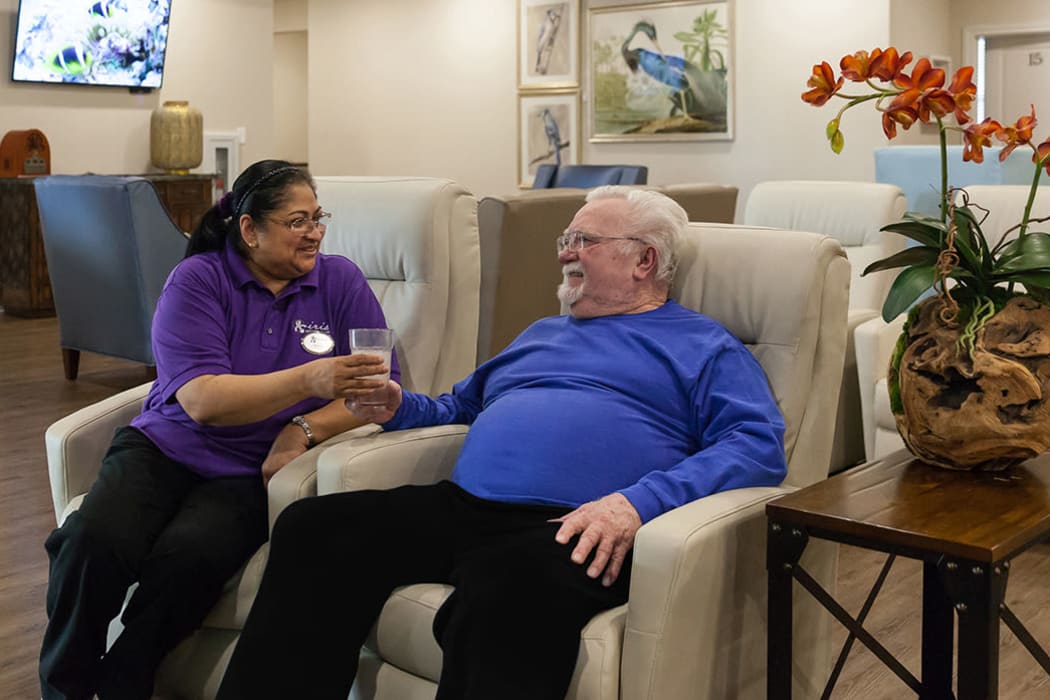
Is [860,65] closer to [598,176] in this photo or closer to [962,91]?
[962,91]

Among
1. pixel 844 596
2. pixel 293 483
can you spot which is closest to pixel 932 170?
pixel 844 596

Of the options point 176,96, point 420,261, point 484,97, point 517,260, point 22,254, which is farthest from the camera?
point 484,97

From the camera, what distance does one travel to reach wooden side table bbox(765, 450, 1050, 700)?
1633mm

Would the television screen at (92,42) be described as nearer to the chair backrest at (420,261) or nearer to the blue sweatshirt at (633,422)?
the chair backrest at (420,261)

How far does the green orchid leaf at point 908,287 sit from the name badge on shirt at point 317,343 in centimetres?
107

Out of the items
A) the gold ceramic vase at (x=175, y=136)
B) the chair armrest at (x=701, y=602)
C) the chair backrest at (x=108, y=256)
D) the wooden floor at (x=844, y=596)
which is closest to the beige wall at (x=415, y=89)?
the gold ceramic vase at (x=175, y=136)

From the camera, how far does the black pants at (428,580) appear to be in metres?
1.80

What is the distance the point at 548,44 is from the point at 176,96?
2898mm

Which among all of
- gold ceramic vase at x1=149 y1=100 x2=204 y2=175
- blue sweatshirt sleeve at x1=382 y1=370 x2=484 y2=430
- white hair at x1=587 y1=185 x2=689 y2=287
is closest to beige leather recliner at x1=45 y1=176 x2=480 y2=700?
blue sweatshirt sleeve at x1=382 y1=370 x2=484 y2=430

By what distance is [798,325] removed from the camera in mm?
2250

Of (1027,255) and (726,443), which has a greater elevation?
(1027,255)

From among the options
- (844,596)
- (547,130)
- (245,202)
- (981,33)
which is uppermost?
(981,33)

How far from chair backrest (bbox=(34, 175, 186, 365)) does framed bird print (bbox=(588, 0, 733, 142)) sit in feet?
15.3

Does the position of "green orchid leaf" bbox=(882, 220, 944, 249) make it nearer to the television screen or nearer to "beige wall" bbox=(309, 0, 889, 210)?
"beige wall" bbox=(309, 0, 889, 210)
